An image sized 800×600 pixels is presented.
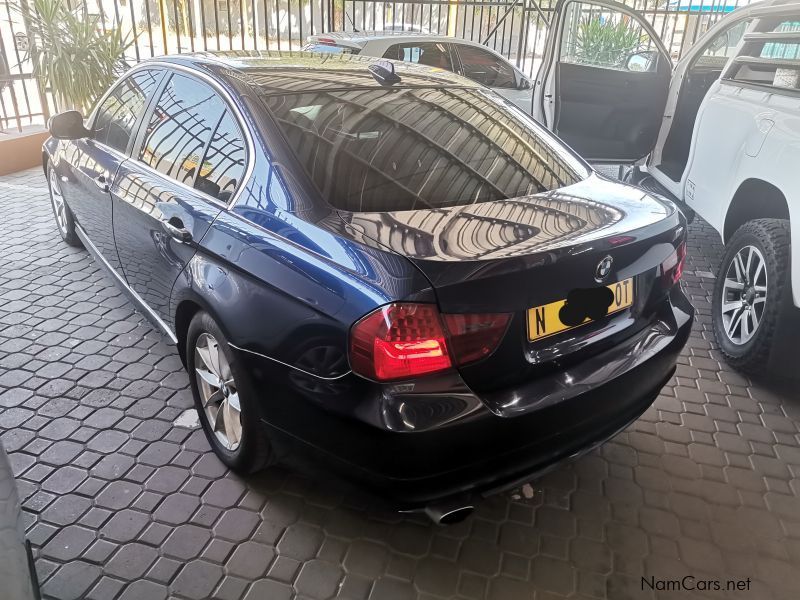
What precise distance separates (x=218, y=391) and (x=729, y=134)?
3.34 m

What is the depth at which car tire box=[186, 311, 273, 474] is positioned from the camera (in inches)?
90.5

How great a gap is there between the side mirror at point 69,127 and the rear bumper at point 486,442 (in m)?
2.52

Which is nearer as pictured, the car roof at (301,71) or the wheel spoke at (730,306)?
the car roof at (301,71)

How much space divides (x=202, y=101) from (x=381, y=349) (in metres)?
1.57

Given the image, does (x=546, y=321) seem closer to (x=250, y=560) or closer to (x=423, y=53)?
(x=250, y=560)

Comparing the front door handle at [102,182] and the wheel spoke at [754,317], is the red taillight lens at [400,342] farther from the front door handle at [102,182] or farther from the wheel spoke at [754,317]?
the wheel spoke at [754,317]

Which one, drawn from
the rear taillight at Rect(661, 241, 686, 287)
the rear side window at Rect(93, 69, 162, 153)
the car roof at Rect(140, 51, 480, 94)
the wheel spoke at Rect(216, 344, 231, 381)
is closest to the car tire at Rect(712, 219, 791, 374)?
the rear taillight at Rect(661, 241, 686, 287)

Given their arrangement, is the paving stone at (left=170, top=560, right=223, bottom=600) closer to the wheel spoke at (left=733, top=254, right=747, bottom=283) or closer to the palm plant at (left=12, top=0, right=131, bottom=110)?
the wheel spoke at (left=733, top=254, right=747, bottom=283)

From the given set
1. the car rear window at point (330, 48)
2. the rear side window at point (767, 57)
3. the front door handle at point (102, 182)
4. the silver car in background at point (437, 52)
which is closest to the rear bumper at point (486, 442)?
the front door handle at point (102, 182)

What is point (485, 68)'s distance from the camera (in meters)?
7.95

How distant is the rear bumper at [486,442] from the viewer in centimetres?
183

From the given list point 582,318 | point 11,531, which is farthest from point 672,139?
point 11,531

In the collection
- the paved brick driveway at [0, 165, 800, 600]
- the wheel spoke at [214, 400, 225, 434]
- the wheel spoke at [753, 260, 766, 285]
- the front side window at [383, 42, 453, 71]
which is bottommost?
the paved brick driveway at [0, 165, 800, 600]

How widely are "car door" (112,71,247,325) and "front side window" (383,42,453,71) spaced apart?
4.65 metres
